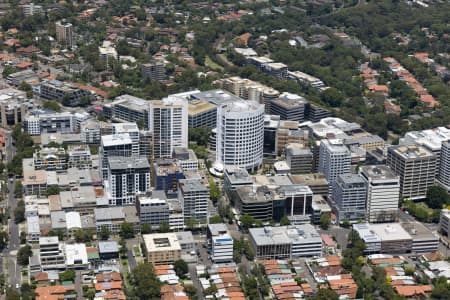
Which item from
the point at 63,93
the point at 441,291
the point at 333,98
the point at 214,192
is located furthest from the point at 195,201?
the point at 333,98

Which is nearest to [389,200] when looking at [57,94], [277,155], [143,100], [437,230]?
[437,230]

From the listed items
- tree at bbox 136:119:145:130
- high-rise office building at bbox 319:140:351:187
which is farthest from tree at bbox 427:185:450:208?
tree at bbox 136:119:145:130

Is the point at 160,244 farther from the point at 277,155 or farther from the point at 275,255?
the point at 277,155

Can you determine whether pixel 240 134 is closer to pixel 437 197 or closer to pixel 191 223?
pixel 191 223

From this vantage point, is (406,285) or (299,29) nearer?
(406,285)

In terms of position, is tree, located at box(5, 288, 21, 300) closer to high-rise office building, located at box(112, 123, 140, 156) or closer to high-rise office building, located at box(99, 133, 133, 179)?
high-rise office building, located at box(99, 133, 133, 179)

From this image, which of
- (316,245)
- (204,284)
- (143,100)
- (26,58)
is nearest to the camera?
(204,284)
